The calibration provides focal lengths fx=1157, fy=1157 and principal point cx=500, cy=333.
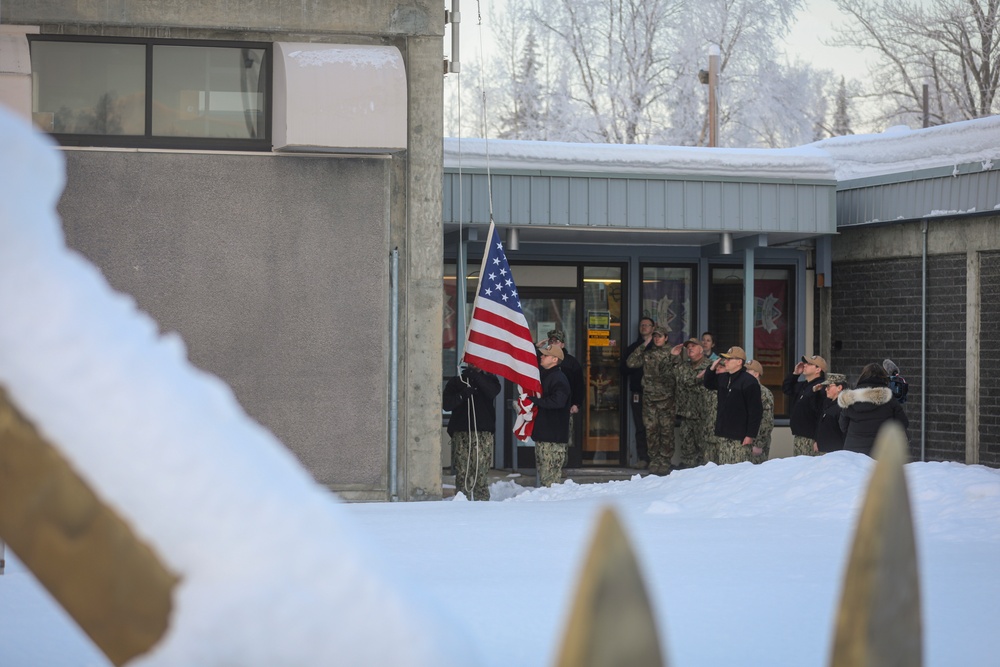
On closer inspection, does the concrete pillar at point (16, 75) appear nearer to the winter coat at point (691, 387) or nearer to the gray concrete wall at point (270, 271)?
the gray concrete wall at point (270, 271)

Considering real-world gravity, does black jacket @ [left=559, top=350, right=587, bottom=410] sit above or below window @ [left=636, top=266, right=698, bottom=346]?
below

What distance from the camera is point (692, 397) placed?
46.2 feet

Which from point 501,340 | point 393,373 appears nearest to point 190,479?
point 393,373

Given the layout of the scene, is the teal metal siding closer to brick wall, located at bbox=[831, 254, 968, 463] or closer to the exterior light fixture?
the exterior light fixture

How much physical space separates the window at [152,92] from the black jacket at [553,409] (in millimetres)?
4111

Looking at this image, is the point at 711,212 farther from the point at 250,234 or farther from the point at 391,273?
the point at 250,234

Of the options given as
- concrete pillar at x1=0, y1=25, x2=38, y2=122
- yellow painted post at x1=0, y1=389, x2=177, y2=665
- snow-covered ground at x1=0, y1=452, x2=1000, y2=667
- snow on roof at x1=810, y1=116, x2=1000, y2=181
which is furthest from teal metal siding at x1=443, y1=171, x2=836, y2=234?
yellow painted post at x1=0, y1=389, x2=177, y2=665

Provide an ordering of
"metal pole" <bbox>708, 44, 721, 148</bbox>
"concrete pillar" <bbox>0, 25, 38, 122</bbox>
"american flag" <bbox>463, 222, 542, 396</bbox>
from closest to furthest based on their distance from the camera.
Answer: "concrete pillar" <bbox>0, 25, 38, 122</bbox>, "american flag" <bbox>463, 222, 542, 396</bbox>, "metal pole" <bbox>708, 44, 721, 148</bbox>

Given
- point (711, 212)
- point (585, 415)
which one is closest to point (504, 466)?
point (585, 415)

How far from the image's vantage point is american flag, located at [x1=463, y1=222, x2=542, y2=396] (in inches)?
420

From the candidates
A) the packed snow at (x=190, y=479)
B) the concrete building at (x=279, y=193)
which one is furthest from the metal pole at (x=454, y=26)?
the packed snow at (x=190, y=479)

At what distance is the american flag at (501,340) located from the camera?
10672mm

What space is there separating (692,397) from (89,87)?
7943 millimetres

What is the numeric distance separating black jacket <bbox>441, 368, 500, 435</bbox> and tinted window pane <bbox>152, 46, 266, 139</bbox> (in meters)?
3.33
